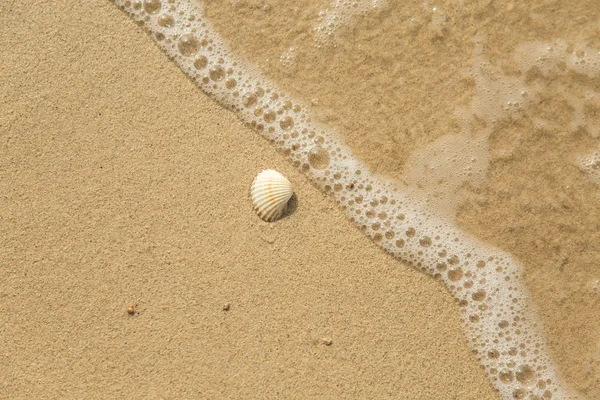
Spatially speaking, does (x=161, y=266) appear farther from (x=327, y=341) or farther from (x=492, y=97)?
(x=492, y=97)

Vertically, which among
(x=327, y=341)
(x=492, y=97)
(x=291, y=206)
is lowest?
(x=327, y=341)

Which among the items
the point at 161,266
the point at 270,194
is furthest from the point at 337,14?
the point at 161,266

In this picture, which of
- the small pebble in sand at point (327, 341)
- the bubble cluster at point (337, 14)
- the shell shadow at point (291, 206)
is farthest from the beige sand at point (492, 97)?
the small pebble in sand at point (327, 341)

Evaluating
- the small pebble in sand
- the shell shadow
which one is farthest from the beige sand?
the small pebble in sand

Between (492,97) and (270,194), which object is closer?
(270,194)

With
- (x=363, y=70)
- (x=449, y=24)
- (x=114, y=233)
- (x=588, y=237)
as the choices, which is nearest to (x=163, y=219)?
(x=114, y=233)

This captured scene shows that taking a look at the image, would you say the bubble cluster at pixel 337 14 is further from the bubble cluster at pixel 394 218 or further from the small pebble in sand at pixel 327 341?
the small pebble in sand at pixel 327 341

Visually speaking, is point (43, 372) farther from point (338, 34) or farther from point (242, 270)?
point (338, 34)

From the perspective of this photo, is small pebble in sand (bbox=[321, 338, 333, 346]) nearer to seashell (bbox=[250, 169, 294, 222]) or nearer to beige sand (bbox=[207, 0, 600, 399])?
seashell (bbox=[250, 169, 294, 222])
